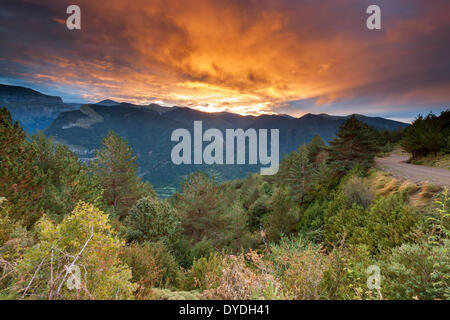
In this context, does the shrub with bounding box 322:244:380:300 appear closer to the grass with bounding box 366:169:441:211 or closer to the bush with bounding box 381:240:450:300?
the bush with bounding box 381:240:450:300

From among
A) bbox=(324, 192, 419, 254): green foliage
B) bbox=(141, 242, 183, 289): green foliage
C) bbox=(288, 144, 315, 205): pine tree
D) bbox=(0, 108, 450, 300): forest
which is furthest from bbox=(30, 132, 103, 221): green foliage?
bbox=(288, 144, 315, 205): pine tree

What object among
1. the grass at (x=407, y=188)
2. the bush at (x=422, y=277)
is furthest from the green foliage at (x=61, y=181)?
the grass at (x=407, y=188)

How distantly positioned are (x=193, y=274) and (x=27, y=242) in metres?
5.36

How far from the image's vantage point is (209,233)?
18172mm

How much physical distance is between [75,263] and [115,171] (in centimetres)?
1846

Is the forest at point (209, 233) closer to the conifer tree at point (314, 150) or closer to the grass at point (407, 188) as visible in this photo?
the grass at point (407, 188)

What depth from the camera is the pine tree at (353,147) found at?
61.4 ft

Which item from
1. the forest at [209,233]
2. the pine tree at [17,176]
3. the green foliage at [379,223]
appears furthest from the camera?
the pine tree at [17,176]

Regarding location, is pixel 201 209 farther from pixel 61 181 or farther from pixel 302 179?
pixel 302 179

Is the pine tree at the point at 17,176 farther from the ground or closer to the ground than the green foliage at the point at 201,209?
farther from the ground

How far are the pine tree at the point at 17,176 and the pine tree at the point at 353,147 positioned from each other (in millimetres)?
24893

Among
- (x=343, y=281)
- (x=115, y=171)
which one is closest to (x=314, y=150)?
(x=115, y=171)

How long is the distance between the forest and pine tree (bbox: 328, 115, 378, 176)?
0.37ft

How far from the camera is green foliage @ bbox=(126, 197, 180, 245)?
38.9 ft
